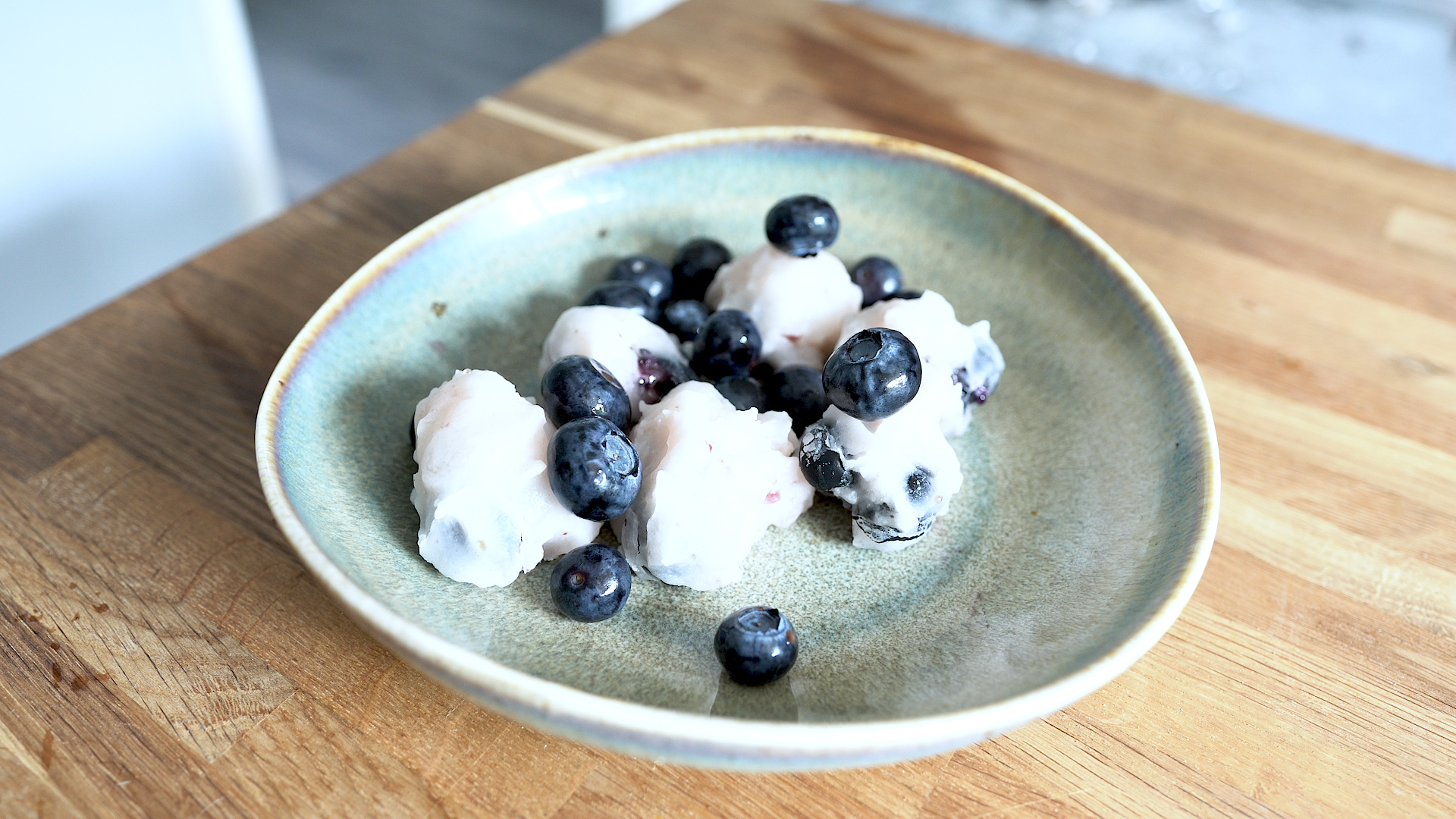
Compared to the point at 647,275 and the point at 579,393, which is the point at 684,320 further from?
the point at 579,393

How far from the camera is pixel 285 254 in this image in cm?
136

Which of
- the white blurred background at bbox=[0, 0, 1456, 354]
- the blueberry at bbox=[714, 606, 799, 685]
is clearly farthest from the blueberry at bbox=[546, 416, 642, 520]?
the white blurred background at bbox=[0, 0, 1456, 354]

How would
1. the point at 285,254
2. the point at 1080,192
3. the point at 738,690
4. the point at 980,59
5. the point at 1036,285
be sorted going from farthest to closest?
1. the point at 980,59
2. the point at 1080,192
3. the point at 285,254
4. the point at 1036,285
5. the point at 738,690

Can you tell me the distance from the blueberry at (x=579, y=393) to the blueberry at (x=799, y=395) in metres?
0.17

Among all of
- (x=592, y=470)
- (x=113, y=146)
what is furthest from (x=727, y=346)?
(x=113, y=146)

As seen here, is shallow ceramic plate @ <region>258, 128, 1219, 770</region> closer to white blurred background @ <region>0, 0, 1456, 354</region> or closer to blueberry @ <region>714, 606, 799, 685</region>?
blueberry @ <region>714, 606, 799, 685</region>

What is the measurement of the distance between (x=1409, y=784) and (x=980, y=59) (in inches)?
56.6

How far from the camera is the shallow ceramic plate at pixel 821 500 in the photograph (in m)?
0.71

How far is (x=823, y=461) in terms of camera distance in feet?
3.02

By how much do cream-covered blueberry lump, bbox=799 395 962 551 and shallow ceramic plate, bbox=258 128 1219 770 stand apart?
48 millimetres

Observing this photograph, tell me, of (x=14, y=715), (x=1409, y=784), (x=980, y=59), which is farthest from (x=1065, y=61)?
(x=14, y=715)

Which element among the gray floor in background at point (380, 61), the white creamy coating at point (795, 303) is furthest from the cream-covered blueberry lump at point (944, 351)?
the gray floor in background at point (380, 61)

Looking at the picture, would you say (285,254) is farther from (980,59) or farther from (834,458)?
(980,59)

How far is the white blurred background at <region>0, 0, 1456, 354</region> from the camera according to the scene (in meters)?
2.11
